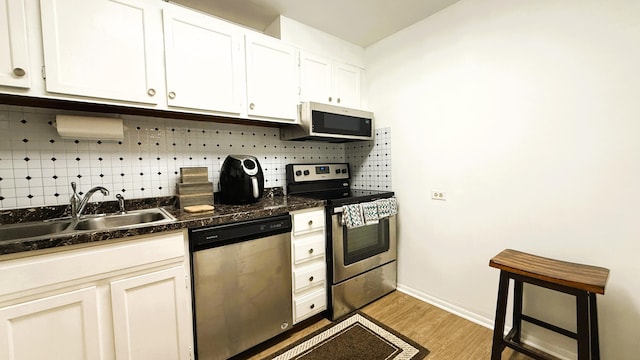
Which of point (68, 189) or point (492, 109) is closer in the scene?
point (68, 189)

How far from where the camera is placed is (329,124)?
207 centimetres

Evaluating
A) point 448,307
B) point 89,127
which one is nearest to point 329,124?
point 89,127

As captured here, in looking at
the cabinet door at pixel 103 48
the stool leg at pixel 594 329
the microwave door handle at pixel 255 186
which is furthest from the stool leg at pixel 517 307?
the cabinet door at pixel 103 48

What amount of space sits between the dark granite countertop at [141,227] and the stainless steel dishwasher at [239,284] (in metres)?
0.05

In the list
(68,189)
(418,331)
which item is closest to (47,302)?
(68,189)

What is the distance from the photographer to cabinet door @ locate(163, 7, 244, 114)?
4.76ft

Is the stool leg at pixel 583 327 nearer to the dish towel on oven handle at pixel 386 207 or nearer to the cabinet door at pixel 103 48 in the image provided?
the dish towel on oven handle at pixel 386 207

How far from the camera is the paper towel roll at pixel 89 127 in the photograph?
133 cm

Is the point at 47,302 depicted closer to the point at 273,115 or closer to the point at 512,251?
the point at 273,115

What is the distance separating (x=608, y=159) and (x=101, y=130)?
2766 mm

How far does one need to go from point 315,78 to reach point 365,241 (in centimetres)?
144

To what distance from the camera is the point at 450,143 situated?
6.36ft

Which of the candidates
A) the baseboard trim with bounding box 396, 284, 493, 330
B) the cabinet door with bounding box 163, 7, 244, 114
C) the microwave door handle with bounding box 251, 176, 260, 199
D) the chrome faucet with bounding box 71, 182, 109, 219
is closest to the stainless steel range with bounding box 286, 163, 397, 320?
the baseboard trim with bounding box 396, 284, 493, 330

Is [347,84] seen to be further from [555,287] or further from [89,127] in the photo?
[555,287]
